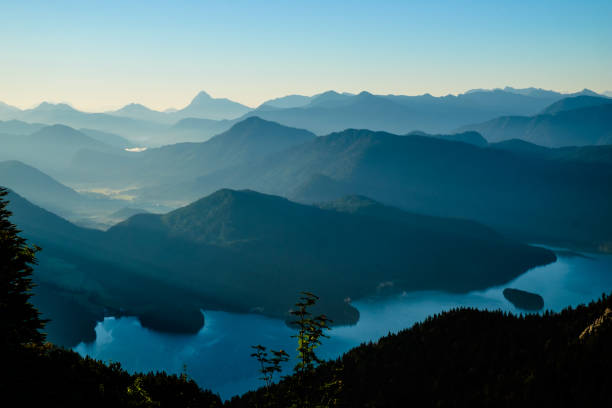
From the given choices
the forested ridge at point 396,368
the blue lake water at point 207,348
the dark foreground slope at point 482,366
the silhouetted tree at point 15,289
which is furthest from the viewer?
the blue lake water at point 207,348

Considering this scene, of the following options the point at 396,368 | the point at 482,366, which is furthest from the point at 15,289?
the point at 482,366

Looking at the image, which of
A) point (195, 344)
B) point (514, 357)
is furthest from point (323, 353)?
point (514, 357)

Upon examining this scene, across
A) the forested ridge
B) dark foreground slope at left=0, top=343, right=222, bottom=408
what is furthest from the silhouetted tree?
dark foreground slope at left=0, top=343, right=222, bottom=408

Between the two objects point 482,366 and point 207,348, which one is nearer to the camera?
point 482,366

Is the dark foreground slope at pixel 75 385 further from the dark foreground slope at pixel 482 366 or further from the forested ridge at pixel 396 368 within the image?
the dark foreground slope at pixel 482 366

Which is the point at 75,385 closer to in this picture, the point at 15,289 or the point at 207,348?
the point at 15,289

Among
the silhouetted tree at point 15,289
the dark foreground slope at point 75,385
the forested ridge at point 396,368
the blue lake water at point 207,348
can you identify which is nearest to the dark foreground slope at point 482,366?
the forested ridge at point 396,368

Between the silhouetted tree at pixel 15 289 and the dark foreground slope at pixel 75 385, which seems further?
the silhouetted tree at pixel 15 289

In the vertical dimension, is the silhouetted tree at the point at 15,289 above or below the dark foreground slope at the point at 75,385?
above
